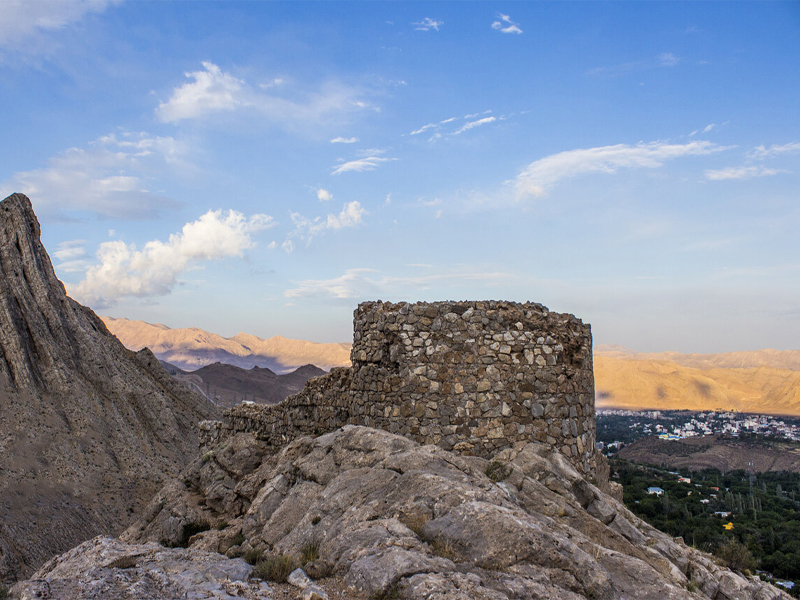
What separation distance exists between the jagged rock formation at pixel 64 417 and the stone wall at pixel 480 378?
56.5 ft

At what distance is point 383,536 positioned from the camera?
5137 millimetres

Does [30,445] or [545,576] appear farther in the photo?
[30,445]

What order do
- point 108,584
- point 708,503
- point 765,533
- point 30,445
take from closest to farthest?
1. point 108,584
2. point 30,445
3. point 765,533
4. point 708,503

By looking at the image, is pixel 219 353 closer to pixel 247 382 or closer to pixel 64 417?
pixel 247 382

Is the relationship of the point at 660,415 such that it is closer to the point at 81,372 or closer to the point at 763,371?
the point at 763,371

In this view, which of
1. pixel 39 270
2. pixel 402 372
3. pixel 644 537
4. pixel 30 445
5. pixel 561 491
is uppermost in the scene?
pixel 39 270

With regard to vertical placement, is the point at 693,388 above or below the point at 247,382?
below

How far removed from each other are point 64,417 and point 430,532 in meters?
29.4

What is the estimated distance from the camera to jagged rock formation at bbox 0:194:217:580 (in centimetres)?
2245

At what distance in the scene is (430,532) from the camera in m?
5.11

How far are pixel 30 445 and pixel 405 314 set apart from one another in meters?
24.3

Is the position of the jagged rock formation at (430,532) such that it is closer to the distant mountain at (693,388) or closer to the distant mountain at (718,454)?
the distant mountain at (718,454)

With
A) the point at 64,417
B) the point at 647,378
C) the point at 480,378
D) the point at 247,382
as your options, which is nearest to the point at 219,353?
the point at 247,382

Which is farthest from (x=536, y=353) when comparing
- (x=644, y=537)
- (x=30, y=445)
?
(x=30, y=445)
